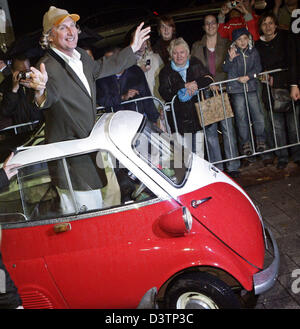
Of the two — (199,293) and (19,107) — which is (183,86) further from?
(199,293)

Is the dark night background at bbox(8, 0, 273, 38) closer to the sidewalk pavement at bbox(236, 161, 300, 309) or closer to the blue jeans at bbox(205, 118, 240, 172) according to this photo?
the blue jeans at bbox(205, 118, 240, 172)

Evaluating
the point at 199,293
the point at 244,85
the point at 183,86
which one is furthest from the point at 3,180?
the point at 244,85

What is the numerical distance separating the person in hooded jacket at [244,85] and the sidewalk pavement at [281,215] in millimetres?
446

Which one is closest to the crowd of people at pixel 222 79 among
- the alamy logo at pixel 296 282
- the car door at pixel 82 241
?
the car door at pixel 82 241

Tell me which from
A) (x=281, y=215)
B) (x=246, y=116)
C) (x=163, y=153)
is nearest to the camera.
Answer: (x=163, y=153)

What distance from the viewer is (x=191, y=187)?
3.57 meters

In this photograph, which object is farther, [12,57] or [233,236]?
[12,57]

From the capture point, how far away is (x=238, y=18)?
6359 mm

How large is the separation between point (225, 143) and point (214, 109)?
1.96ft

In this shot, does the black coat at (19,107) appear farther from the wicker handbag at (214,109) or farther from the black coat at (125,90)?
the wicker handbag at (214,109)

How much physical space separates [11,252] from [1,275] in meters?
0.35

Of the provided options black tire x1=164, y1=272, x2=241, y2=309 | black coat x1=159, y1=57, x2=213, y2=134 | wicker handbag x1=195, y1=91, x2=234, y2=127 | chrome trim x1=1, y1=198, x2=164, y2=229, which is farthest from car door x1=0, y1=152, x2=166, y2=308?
wicker handbag x1=195, y1=91, x2=234, y2=127
